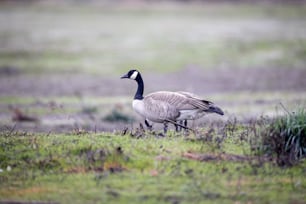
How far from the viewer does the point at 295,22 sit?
169 ft

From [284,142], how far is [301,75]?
72.1 feet

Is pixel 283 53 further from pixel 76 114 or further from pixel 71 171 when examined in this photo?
pixel 71 171

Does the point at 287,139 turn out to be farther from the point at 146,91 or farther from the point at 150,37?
the point at 150,37

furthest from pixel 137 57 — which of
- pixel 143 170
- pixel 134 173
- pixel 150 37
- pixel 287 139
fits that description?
pixel 134 173

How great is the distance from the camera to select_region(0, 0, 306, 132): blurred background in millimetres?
25438

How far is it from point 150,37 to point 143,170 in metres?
34.1

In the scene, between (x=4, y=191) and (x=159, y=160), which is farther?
(x=159, y=160)

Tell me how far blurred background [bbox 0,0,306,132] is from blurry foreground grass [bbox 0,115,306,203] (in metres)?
4.78

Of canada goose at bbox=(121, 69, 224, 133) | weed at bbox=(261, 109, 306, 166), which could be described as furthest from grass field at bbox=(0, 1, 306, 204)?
canada goose at bbox=(121, 69, 224, 133)

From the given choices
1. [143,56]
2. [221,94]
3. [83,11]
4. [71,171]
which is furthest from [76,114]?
[83,11]

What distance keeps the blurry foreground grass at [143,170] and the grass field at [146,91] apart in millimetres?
23

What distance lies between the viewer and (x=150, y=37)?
1794 inches

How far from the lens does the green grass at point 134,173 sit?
1090 centimetres

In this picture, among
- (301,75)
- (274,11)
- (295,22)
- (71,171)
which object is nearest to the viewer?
(71,171)
